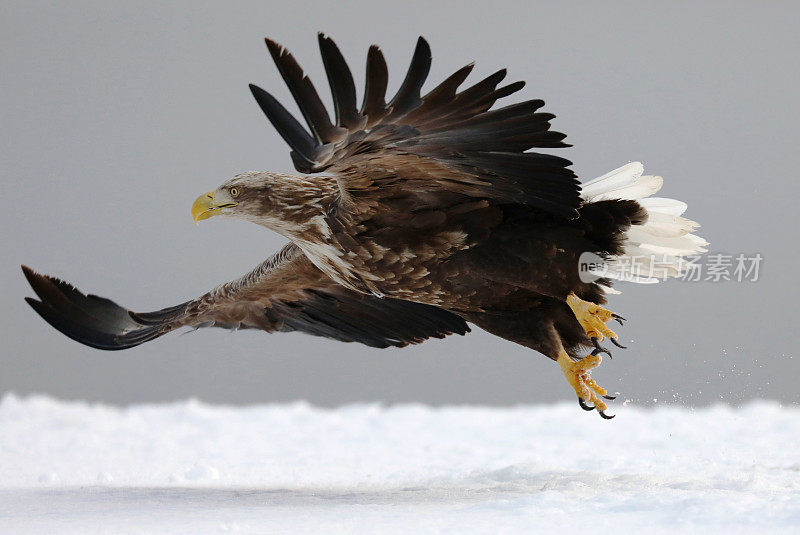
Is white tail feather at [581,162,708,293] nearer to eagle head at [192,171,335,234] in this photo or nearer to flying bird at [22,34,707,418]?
flying bird at [22,34,707,418]

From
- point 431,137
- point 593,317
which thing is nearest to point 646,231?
point 593,317

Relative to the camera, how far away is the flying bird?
3189mm

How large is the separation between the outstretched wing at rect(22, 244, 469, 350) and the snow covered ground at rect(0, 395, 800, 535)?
68cm

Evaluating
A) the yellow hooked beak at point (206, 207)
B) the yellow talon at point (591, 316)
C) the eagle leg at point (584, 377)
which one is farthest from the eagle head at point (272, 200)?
the eagle leg at point (584, 377)

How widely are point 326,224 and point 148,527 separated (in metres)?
1.22

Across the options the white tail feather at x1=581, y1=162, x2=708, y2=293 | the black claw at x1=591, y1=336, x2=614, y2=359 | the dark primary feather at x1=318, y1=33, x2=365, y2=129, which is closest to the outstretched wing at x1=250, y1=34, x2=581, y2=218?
the dark primary feather at x1=318, y1=33, x2=365, y2=129

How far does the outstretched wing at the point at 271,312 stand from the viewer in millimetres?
3990

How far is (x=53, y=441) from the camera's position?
5539 mm

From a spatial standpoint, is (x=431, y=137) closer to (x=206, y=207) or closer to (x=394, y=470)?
(x=206, y=207)

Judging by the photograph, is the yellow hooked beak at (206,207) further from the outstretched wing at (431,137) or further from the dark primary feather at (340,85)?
the dark primary feather at (340,85)

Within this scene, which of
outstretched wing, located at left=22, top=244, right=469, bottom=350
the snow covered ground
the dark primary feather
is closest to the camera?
the snow covered ground

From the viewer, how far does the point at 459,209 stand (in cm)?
337

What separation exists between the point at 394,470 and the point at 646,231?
5.67ft

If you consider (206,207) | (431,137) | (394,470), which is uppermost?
(431,137)
